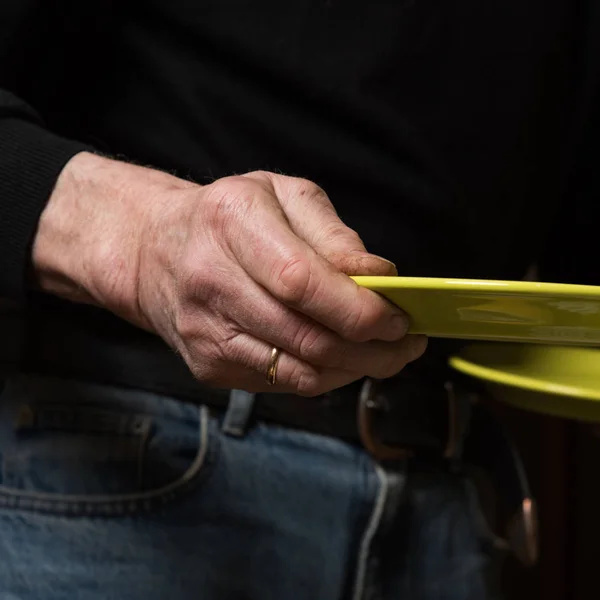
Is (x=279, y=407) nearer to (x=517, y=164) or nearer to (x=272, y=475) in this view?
(x=272, y=475)

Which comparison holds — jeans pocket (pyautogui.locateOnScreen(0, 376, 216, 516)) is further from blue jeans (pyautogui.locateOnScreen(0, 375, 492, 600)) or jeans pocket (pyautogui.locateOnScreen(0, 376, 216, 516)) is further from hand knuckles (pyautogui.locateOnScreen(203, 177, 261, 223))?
hand knuckles (pyautogui.locateOnScreen(203, 177, 261, 223))

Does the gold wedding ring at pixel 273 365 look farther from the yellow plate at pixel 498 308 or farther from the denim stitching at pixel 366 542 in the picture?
the denim stitching at pixel 366 542

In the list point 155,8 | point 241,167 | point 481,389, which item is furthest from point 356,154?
point 481,389

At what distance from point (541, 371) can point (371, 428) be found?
0.23 meters

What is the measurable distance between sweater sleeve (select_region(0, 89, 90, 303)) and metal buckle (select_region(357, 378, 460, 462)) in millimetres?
316

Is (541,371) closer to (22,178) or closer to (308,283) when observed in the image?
(308,283)

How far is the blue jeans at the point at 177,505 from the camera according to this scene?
23.1 inches

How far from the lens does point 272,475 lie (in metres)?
0.66

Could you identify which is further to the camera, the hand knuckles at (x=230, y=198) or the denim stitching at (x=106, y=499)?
the denim stitching at (x=106, y=499)

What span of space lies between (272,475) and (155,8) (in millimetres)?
422

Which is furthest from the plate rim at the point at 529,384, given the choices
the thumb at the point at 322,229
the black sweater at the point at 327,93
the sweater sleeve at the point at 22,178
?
the sweater sleeve at the point at 22,178

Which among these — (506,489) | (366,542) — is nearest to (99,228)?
(366,542)

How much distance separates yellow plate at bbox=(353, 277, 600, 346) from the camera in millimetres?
326

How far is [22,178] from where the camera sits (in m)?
0.51
